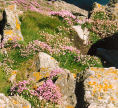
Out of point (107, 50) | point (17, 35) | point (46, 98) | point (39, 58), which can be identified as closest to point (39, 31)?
point (17, 35)

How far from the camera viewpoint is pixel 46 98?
11.1 metres

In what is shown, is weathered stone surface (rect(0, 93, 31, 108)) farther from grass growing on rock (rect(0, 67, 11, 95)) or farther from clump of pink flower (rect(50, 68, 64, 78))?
clump of pink flower (rect(50, 68, 64, 78))

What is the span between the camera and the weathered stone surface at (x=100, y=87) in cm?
963

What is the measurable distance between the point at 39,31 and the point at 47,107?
1017 centimetres

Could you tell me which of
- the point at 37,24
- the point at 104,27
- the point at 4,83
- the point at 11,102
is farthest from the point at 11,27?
the point at 11,102

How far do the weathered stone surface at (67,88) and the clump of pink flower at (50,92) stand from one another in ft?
1.06

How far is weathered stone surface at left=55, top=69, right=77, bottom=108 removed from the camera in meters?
11.0

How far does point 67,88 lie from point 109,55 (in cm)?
941

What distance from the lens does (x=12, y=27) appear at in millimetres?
18750

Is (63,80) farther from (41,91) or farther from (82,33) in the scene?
(82,33)

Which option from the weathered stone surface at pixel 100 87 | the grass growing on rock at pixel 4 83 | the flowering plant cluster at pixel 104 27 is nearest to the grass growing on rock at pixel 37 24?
the flowering plant cluster at pixel 104 27

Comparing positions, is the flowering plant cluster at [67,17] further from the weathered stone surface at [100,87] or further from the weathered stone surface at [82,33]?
the weathered stone surface at [100,87]

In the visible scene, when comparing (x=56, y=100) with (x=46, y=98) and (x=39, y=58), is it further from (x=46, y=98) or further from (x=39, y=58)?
(x=39, y=58)

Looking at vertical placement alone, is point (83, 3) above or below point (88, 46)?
below
